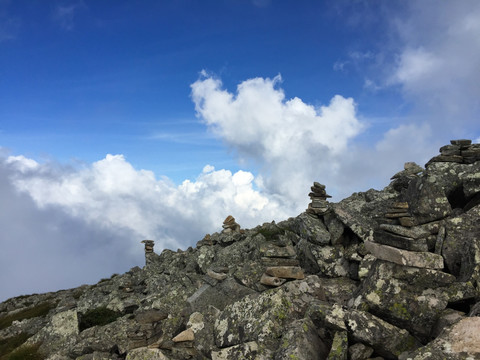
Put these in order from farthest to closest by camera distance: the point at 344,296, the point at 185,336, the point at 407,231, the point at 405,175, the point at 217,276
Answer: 1. the point at 405,175
2. the point at 217,276
3. the point at 344,296
4. the point at 185,336
5. the point at 407,231

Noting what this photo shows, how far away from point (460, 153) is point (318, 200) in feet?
26.5

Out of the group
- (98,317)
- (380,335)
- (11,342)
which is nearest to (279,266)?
(380,335)

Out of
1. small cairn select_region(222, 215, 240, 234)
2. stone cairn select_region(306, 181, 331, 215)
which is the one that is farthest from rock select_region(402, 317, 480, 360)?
small cairn select_region(222, 215, 240, 234)

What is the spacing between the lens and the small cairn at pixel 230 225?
98.6 ft

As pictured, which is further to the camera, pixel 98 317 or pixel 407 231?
pixel 98 317

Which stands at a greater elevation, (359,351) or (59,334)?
(59,334)

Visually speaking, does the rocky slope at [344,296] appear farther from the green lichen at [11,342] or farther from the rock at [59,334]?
the green lichen at [11,342]

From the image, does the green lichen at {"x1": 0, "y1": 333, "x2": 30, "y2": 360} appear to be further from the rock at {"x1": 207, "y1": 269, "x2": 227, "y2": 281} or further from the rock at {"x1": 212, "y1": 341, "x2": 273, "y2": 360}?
the rock at {"x1": 212, "y1": 341, "x2": 273, "y2": 360}

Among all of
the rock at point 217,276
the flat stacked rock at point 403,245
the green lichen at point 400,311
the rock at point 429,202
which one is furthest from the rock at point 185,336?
the rock at point 429,202

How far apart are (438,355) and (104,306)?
84.1ft

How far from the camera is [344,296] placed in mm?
13664

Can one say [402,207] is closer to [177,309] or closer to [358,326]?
[358,326]

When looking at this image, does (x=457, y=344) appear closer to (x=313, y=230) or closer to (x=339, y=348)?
(x=339, y=348)

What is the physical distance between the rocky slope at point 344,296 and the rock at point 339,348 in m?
0.04
